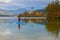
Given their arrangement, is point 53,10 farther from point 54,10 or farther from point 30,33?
point 30,33

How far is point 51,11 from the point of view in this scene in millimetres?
53000

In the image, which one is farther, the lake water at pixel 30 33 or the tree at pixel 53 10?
the tree at pixel 53 10

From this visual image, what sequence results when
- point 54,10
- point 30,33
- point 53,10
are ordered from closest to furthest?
point 30,33 < point 53,10 < point 54,10

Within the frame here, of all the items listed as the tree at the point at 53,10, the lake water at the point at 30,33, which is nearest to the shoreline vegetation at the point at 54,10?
the tree at the point at 53,10

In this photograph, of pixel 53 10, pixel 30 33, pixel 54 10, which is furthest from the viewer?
pixel 54 10

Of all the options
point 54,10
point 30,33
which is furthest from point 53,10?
point 30,33

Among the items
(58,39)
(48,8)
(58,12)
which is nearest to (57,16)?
(58,12)

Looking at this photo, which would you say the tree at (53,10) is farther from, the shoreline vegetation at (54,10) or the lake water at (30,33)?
the lake water at (30,33)

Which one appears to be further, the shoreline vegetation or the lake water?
the shoreline vegetation

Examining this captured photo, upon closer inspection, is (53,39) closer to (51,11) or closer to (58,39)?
(58,39)

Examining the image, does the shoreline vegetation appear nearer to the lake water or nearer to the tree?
the tree

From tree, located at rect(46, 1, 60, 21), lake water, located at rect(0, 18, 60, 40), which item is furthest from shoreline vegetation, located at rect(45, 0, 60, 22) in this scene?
lake water, located at rect(0, 18, 60, 40)

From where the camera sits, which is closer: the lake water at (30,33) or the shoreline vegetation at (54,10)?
the lake water at (30,33)

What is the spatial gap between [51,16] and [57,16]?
212 centimetres
